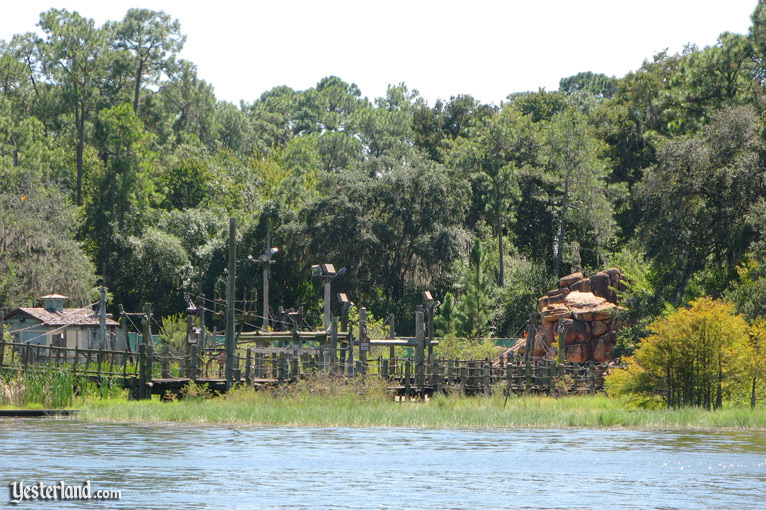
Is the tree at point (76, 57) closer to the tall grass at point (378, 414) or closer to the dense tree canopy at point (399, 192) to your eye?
the dense tree canopy at point (399, 192)

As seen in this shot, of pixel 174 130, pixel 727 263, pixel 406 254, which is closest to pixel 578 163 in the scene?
pixel 406 254

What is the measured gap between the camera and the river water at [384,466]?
18.2 meters

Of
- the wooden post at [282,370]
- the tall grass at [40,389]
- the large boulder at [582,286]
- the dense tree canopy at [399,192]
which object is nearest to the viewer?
the tall grass at [40,389]

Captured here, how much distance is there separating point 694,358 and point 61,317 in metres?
33.0

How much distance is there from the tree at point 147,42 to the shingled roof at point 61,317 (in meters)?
43.7

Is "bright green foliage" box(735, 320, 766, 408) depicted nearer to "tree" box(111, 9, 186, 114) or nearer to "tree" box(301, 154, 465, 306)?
"tree" box(301, 154, 465, 306)

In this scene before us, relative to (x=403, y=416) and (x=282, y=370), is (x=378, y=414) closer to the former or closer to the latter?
(x=403, y=416)

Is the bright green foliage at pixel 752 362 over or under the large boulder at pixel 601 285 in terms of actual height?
under

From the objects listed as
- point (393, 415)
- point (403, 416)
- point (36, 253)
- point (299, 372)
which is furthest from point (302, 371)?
point (36, 253)

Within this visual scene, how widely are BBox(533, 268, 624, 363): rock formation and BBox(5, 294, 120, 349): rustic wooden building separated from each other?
22390mm

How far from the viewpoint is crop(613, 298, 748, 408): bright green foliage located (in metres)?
33.8

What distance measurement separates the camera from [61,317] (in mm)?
55219

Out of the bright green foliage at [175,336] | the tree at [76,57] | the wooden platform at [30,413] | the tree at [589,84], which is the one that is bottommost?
the wooden platform at [30,413]

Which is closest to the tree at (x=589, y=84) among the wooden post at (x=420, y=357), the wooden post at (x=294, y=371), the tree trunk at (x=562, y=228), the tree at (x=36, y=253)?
the tree trunk at (x=562, y=228)
